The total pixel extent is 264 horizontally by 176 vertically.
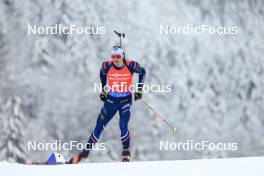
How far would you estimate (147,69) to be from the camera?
3.29m

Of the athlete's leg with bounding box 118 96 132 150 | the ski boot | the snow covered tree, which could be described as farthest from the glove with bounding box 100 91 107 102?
the snow covered tree

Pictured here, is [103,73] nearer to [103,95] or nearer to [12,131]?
[103,95]

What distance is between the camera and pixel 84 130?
331 centimetres

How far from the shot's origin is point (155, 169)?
2898 millimetres

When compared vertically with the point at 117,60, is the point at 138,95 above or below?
below

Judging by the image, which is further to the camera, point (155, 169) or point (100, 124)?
point (100, 124)

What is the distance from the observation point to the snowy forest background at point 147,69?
3.27 metres

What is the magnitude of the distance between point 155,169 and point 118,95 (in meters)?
0.71

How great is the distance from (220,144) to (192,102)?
41 cm

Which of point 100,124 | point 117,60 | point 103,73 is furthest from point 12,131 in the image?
point 117,60

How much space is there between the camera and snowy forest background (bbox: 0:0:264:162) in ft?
10.7

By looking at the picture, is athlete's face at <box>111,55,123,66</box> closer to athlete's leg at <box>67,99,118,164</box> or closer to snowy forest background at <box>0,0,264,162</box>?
snowy forest background at <box>0,0,264,162</box>

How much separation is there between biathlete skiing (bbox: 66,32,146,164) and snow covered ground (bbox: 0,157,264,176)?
26 cm

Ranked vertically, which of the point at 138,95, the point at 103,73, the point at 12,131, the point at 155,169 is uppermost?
the point at 103,73
